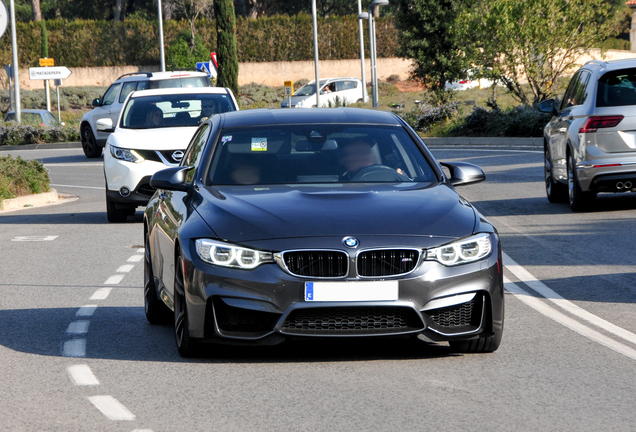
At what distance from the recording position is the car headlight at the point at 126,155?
15459 mm

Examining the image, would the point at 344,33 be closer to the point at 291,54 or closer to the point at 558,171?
the point at 291,54

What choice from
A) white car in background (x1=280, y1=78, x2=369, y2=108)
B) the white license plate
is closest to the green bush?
the white license plate

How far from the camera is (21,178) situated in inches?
785

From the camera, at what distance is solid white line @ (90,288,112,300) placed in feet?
30.7

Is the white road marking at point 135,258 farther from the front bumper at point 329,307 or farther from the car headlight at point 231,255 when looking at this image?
the car headlight at point 231,255

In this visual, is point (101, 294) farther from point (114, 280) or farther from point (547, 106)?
point (547, 106)

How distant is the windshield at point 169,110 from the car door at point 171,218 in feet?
26.8

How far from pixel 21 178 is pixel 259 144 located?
520 inches

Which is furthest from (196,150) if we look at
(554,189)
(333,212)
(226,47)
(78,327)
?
(226,47)

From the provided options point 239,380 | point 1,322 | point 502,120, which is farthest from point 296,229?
point 502,120

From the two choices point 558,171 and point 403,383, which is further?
point 558,171

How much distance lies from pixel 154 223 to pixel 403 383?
2.64 meters

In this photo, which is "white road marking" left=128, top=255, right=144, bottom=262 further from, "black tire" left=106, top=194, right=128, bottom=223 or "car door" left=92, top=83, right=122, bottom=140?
"car door" left=92, top=83, right=122, bottom=140

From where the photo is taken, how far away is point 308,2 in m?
92.6
